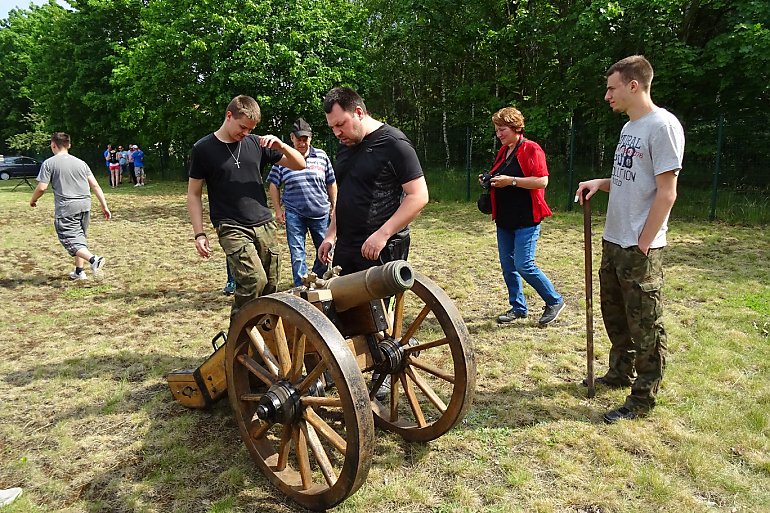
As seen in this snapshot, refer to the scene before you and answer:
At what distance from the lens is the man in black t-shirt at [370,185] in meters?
3.12

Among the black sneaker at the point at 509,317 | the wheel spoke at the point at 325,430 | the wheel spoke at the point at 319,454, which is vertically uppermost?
the wheel spoke at the point at 325,430

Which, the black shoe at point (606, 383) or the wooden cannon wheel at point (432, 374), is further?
the black shoe at point (606, 383)

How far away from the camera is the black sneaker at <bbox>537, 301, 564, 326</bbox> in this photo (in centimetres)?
520

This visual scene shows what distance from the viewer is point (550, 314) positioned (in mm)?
5242

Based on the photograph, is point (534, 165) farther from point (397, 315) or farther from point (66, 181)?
point (66, 181)

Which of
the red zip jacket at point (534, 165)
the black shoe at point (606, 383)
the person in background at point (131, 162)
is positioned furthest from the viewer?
the person in background at point (131, 162)

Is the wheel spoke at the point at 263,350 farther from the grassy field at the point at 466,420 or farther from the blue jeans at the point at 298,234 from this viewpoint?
the blue jeans at the point at 298,234

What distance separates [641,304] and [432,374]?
1330 mm

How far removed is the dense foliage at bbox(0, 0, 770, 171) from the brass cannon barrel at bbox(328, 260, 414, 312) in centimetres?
1079

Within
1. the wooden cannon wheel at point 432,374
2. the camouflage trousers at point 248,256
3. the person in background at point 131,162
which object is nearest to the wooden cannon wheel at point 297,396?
the wooden cannon wheel at point 432,374

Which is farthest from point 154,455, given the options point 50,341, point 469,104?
point 469,104

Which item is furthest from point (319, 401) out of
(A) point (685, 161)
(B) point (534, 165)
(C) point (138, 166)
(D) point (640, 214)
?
(C) point (138, 166)

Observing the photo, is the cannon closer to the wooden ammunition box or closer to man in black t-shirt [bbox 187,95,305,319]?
the wooden ammunition box

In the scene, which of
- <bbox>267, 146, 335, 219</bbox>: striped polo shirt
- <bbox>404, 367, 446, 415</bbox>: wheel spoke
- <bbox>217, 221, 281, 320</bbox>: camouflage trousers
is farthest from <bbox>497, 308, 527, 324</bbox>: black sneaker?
<bbox>217, 221, 281, 320</bbox>: camouflage trousers
